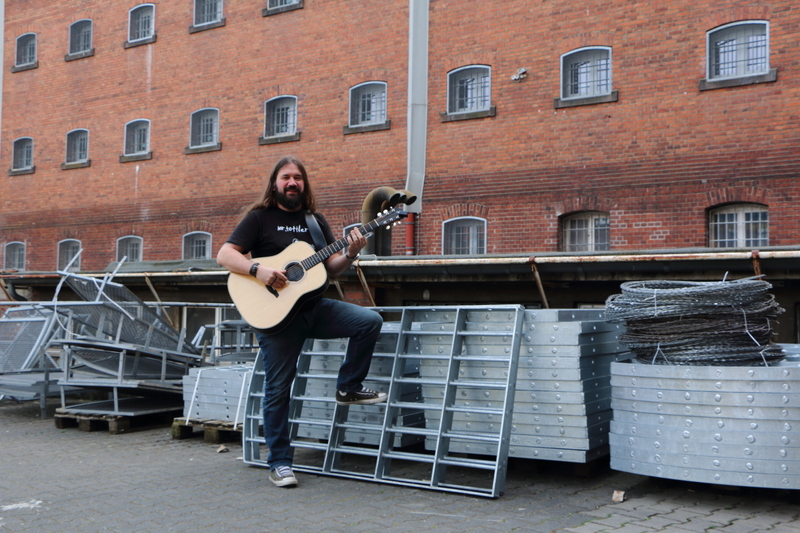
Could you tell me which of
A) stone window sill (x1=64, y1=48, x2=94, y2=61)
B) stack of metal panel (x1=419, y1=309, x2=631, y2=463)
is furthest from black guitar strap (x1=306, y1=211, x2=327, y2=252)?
stone window sill (x1=64, y1=48, x2=94, y2=61)

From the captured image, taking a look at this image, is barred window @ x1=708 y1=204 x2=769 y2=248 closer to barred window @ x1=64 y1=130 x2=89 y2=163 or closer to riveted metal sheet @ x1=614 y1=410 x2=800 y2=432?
riveted metal sheet @ x1=614 y1=410 x2=800 y2=432

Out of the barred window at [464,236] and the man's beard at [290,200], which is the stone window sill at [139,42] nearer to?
the barred window at [464,236]

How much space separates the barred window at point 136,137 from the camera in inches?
853

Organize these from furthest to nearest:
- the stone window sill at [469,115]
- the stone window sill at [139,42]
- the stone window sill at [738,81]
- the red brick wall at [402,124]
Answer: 1. the stone window sill at [139,42]
2. the stone window sill at [469,115]
3. the red brick wall at [402,124]
4. the stone window sill at [738,81]

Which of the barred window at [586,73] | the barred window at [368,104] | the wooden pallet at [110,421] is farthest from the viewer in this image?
the barred window at [368,104]

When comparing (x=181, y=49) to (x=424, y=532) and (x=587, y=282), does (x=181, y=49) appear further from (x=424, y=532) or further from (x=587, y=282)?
(x=424, y=532)

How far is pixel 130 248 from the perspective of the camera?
859 inches

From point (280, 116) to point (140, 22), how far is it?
19.4 feet

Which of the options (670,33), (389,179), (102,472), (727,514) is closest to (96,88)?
(389,179)

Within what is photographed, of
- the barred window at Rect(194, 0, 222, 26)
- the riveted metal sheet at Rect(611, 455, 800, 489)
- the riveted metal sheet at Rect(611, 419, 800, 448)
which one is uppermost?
the barred window at Rect(194, 0, 222, 26)

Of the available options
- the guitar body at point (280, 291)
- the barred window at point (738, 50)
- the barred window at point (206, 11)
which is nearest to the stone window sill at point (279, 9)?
the barred window at point (206, 11)

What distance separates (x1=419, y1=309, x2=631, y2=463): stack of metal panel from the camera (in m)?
5.73

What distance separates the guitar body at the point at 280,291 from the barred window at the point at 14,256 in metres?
21.1

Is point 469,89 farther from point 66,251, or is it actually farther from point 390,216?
point 66,251
